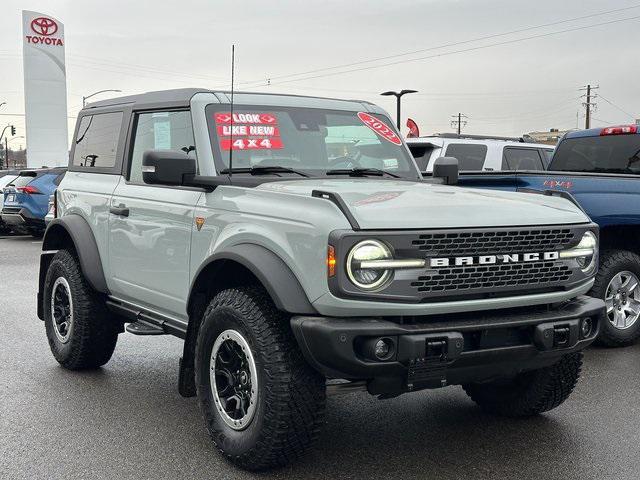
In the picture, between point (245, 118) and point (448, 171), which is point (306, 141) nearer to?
point (245, 118)

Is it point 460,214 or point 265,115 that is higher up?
point 265,115

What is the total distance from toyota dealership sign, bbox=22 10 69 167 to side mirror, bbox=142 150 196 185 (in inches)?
1665

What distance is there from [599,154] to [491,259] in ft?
15.8

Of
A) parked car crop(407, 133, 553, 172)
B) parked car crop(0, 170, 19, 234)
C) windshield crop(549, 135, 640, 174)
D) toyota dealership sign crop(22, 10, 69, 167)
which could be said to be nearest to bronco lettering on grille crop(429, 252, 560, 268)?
windshield crop(549, 135, 640, 174)

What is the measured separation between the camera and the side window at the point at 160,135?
194 inches

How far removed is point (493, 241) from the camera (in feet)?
12.2

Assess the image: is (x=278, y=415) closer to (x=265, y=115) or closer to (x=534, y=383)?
(x=534, y=383)

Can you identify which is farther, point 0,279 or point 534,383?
point 0,279

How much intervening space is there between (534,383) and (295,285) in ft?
6.07

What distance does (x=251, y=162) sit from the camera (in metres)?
4.68

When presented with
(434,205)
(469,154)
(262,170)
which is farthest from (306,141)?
(469,154)

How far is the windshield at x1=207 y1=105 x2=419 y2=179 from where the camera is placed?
4.74m

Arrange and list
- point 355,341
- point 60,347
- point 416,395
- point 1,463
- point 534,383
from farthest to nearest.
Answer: point 60,347, point 416,395, point 534,383, point 1,463, point 355,341

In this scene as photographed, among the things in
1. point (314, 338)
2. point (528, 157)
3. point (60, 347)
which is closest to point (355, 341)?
point (314, 338)
